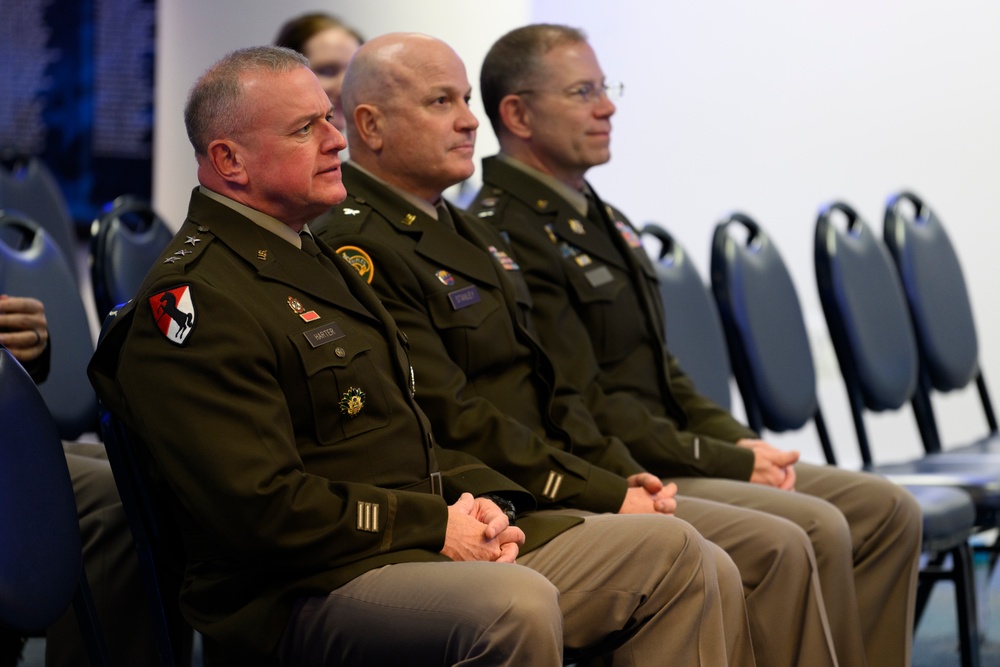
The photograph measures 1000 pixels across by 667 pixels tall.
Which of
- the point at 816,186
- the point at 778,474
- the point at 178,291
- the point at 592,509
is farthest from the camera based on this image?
the point at 816,186

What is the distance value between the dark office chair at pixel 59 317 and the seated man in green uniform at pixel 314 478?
711 millimetres

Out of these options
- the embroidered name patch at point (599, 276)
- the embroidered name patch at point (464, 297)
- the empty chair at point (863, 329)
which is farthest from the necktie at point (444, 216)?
the empty chair at point (863, 329)

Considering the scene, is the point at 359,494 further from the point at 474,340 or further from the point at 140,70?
the point at 140,70

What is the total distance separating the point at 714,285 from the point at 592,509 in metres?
1.10

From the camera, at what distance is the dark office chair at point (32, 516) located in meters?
1.67

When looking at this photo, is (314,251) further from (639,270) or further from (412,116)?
(639,270)

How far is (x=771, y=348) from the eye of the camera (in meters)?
3.21

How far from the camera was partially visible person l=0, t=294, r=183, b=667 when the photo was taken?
2.09 metres

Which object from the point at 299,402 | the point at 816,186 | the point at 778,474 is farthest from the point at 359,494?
the point at 816,186

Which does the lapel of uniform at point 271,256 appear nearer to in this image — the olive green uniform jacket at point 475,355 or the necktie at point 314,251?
the necktie at point 314,251

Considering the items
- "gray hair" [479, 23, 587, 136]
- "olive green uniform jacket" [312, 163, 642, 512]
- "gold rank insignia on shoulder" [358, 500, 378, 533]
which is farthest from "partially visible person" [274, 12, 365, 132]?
"gold rank insignia on shoulder" [358, 500, 378, 533]

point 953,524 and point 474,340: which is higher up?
point 474,340

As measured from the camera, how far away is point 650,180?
16.0ft

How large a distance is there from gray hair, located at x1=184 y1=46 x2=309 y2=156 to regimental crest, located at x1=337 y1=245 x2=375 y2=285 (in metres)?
0.33
